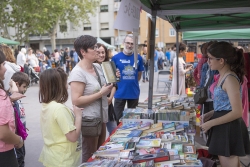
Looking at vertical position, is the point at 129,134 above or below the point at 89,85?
below

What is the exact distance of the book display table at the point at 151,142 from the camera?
205 cm

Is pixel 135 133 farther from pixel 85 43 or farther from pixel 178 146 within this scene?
pixel 85 43

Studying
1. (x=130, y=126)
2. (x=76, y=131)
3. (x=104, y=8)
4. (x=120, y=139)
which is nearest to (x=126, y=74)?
(x=130, y=126)

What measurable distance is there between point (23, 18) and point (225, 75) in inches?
919

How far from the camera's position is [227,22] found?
210 inches

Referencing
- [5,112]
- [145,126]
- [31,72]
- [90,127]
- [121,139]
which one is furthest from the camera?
[31,72]

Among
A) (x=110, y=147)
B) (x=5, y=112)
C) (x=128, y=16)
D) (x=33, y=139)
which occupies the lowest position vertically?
(x=33, y=139)

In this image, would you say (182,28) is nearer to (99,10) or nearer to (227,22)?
(227,22)

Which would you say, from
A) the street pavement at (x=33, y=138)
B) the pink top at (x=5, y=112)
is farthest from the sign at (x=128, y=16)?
the street pavement at (x=33, y=138)

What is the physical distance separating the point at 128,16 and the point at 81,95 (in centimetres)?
84

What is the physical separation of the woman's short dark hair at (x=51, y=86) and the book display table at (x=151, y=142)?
0.53 meters

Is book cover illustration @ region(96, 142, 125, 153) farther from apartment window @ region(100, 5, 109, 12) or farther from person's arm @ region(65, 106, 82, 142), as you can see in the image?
apartment window @ region(100, 5, 109, 12)

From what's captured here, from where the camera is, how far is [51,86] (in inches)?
88.3

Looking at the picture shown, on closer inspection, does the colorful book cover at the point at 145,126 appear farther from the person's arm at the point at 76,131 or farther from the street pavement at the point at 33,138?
the street pavement at the point at 33,138
